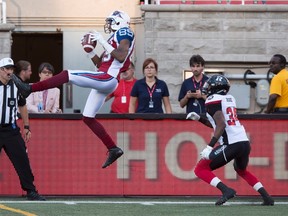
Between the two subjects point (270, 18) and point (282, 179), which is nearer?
point (282, 179)

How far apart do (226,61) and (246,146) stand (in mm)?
6392

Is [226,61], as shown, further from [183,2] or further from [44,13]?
[44,13]

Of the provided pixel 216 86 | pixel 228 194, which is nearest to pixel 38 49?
pixel 216 86

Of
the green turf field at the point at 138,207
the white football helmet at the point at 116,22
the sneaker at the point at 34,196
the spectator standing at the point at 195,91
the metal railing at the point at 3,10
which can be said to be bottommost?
the green turf field at the point at 138,207

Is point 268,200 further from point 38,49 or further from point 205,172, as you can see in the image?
point 38,49

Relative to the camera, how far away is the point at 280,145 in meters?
17.6

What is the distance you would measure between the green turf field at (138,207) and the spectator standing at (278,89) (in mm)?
1322

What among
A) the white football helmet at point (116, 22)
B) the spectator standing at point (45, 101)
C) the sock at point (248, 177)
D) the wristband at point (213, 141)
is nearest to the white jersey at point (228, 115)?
the wristband at point (213, 141)

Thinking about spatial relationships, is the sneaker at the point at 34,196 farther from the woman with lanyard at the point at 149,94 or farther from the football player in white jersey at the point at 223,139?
the football player in white jersey at the point at 223,139

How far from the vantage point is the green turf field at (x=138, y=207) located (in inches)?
577

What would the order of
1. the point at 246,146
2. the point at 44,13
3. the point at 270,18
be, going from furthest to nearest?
the point at 44,13
the point at 270,18
the point at 246,146

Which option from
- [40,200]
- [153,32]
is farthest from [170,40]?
[40,200]

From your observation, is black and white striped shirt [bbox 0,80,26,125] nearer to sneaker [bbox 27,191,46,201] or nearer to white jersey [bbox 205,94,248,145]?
sneaker [bbox 27,191,46,201]

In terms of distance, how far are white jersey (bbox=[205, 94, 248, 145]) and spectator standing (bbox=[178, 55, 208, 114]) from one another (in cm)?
188
